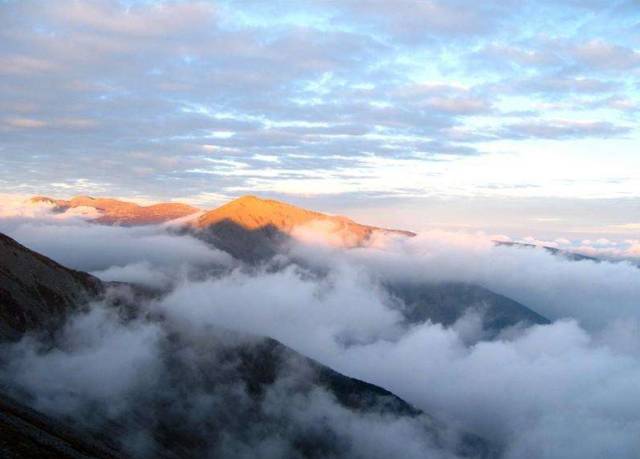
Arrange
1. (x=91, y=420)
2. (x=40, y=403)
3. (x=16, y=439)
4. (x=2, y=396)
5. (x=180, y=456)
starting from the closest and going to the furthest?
(x=16, y=439), (x=2, y=396), (x=40, y=403), (x=91, y=420), (x=180, y=456)

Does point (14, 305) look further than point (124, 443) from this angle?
Yes

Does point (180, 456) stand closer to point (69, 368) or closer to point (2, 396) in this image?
point (69, 368)

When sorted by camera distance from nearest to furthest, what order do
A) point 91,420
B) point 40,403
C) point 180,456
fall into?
point 40,403, point 91,420, point 180,456

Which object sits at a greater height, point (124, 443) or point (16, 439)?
point (16, 439)

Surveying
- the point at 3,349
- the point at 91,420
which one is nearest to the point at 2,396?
the point at 91,420

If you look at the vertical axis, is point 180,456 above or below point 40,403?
below

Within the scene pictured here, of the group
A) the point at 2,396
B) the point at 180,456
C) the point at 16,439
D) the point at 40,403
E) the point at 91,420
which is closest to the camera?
the point at 16,439

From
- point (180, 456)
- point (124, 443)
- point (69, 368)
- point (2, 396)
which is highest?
point (2, 396)

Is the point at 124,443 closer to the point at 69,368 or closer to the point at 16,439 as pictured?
the point at 69,368

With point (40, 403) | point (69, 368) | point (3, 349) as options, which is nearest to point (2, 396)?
point (40, 403)
